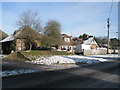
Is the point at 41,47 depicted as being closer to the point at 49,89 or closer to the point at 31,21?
the point at 31,21

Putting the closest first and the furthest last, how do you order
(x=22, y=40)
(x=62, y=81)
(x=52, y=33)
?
1. (x=62, y=81)
2. (x=22, y=40)
3. (x=52, y=33)

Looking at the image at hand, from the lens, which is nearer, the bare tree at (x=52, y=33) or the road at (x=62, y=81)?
the road at (x=62, y=81)

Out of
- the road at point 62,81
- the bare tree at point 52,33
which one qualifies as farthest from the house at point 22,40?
the road at point 62,81

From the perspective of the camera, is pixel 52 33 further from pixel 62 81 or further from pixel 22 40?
pixel 62 81

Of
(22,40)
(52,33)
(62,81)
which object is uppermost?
(52,33)

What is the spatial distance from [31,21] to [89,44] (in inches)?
1169

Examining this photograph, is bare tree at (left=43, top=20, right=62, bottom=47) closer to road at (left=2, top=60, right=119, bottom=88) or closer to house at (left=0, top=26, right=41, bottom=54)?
house at (left=0, top=26, right=41, bottom=54)

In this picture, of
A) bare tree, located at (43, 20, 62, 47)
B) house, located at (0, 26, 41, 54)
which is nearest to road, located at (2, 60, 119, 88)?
house, located at (0, 26, 41, 54)

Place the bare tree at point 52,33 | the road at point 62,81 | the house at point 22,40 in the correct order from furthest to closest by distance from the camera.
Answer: the bare tree at point 52,33 → the house at point 22,40 → the road at point 62,81

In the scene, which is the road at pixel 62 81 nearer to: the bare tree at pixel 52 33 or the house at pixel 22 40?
the house at pixel 22 40

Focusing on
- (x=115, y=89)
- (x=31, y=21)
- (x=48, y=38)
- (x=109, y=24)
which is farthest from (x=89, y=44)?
(x=115, y=89)

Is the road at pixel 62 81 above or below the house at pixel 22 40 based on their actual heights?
below

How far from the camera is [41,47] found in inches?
1681

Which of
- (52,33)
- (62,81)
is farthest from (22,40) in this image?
(62,81)
